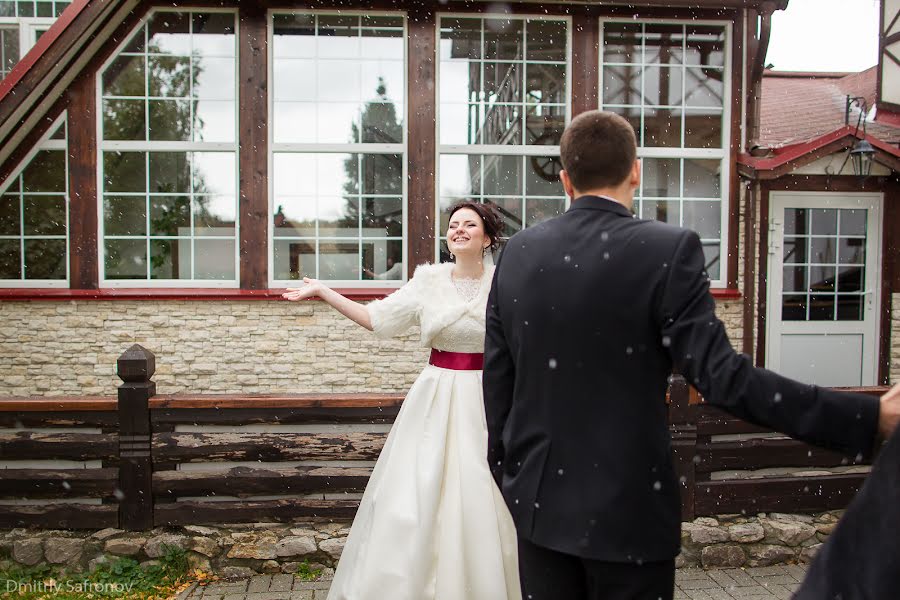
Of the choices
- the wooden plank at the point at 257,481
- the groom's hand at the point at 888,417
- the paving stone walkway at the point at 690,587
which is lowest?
the paving stone walkway at the point at 690,587

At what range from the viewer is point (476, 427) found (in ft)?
11.0

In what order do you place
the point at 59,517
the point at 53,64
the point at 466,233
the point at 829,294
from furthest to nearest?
the point at 829,294, the point at 53,64, the point at 59,517, the point at 466,233

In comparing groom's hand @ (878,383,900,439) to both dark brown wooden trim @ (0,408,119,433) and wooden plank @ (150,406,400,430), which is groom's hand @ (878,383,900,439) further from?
dark brown wooden trim @ (0,408,119,433)

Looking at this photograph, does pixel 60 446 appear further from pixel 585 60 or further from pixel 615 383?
pixel 585 60

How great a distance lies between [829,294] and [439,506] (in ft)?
23.5

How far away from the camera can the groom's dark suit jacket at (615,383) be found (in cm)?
164

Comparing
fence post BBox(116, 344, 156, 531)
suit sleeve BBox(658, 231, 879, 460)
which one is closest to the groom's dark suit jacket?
suit sleeve BBox(658, 231, 879, 460)

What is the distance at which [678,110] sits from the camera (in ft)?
28.0

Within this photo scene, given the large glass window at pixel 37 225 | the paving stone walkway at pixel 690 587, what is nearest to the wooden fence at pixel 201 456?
the paving stone walkway at pixel 690 587

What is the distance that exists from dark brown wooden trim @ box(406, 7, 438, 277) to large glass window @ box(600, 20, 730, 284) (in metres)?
1.98

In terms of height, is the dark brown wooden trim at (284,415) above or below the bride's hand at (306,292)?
below

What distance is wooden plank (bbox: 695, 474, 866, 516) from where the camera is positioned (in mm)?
4734

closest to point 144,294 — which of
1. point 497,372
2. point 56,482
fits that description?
point 56,482

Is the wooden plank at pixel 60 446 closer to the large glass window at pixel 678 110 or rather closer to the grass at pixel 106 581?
the grass at pixel 106 581
